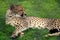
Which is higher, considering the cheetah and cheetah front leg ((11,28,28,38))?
the cheetah

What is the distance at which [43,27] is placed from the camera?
625cm

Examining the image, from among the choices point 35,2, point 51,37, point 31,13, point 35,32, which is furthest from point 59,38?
point 35,2

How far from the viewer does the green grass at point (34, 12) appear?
5.79 metres

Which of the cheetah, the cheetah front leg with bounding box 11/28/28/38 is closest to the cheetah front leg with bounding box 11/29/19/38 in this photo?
the cheetah front leg with bounding box 11/28/28/38

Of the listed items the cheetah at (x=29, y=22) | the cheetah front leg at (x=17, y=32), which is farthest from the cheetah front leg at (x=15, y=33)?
the cheetah at (x=29, y=22)

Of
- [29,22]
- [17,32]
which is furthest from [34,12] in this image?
[17,32]

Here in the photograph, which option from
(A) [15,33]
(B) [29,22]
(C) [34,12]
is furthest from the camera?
(C) [34,12]

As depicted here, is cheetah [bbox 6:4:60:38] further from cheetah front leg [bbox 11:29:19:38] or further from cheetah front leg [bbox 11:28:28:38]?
cheetah front leg [bbox 11:29:19:38]

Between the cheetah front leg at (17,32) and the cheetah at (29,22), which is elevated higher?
the cheetah at (29,22)

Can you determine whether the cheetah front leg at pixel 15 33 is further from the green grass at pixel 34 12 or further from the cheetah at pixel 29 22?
the cheetah at pixel 29 22

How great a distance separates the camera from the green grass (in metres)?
5.79

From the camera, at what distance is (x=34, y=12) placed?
6.91 metres

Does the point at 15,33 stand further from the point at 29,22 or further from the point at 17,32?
the point at 29,22

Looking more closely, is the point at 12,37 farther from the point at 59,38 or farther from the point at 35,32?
the point at 59,38
